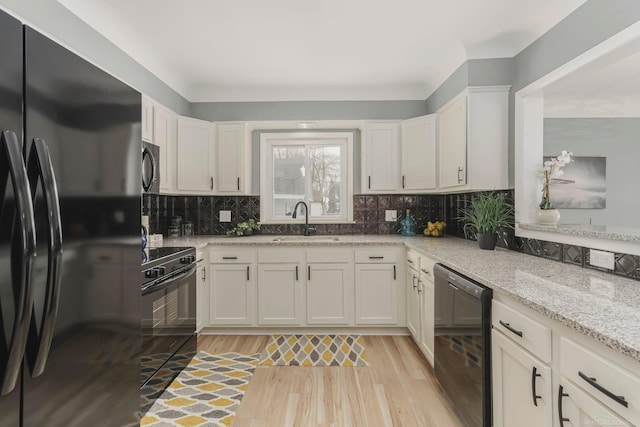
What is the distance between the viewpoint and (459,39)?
2703 mm

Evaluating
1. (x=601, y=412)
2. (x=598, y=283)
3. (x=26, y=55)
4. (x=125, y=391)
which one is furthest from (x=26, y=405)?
(x=598, y=283)

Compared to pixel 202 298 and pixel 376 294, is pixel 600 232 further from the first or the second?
pixel 202 298

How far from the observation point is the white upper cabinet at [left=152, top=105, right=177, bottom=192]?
298 centimetres

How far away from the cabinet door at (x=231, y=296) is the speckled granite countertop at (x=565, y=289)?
1718 millimetres

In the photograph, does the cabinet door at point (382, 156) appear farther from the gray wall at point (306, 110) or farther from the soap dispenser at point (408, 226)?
the soap dispenser at point (408, 226)

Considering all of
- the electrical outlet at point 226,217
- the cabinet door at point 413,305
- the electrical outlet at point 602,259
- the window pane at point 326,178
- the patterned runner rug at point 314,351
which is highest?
the window pane at point 326,178

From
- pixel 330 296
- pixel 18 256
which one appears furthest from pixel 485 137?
pixel 18 256

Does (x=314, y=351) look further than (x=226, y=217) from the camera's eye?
No

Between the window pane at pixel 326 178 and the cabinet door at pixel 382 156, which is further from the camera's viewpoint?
the window pane at pixel 326 178

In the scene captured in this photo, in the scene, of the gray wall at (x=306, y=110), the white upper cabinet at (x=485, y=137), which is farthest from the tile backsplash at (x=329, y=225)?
the white upper cabinet at (x=485, y=137)

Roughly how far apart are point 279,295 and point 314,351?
63 centimetres

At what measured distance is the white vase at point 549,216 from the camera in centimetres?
238

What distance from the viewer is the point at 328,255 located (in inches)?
132

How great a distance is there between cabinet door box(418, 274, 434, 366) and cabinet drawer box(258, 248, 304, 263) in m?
1.16
